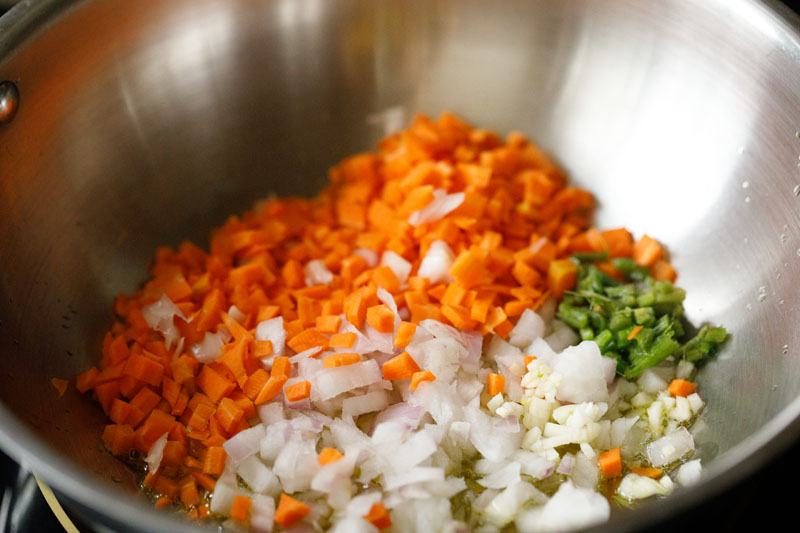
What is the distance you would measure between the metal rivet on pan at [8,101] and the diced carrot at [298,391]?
2.60ft

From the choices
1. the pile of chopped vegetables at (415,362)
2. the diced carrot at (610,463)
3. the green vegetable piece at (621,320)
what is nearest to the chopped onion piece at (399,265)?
the pile of chopped vegetables at (415,362)

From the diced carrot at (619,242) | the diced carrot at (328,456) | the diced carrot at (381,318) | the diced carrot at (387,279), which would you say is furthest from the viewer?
the diced carrot at (619,242)

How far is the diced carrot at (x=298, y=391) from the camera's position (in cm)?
139

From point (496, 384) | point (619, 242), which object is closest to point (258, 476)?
point (496, 384)

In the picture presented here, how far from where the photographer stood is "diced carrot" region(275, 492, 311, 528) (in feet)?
3.91

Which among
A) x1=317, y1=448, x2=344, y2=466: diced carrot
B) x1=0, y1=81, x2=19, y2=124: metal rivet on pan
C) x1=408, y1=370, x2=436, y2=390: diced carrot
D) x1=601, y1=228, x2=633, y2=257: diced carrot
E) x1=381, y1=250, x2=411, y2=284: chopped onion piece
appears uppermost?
x1=0, y1=81, x2=19, y2=124: metal rivet on pan

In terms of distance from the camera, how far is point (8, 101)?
4.61 ft

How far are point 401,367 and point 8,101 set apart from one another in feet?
3.14

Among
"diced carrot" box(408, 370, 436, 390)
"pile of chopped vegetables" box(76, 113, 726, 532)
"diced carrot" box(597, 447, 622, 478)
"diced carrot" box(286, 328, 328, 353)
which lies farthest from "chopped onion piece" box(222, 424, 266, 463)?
"diced carrot" box(597, 447, 622, 478)

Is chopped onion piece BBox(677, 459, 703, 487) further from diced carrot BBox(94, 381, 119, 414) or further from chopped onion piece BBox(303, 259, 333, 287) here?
diced carrot BBox(94, 381, 119, 414)

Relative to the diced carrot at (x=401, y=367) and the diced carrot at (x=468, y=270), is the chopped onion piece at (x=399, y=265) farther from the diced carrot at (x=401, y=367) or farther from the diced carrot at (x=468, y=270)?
the diced carrot at (x=401, y=367)

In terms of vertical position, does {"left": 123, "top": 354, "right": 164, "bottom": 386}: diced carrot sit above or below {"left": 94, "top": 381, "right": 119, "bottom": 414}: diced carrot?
A: above

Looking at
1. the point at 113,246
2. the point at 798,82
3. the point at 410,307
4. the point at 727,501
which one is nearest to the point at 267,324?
the point at 410,307

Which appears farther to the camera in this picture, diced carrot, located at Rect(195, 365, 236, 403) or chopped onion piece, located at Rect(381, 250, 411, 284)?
chopped onion piece, located at Rect(381, 250, 411, 284)
